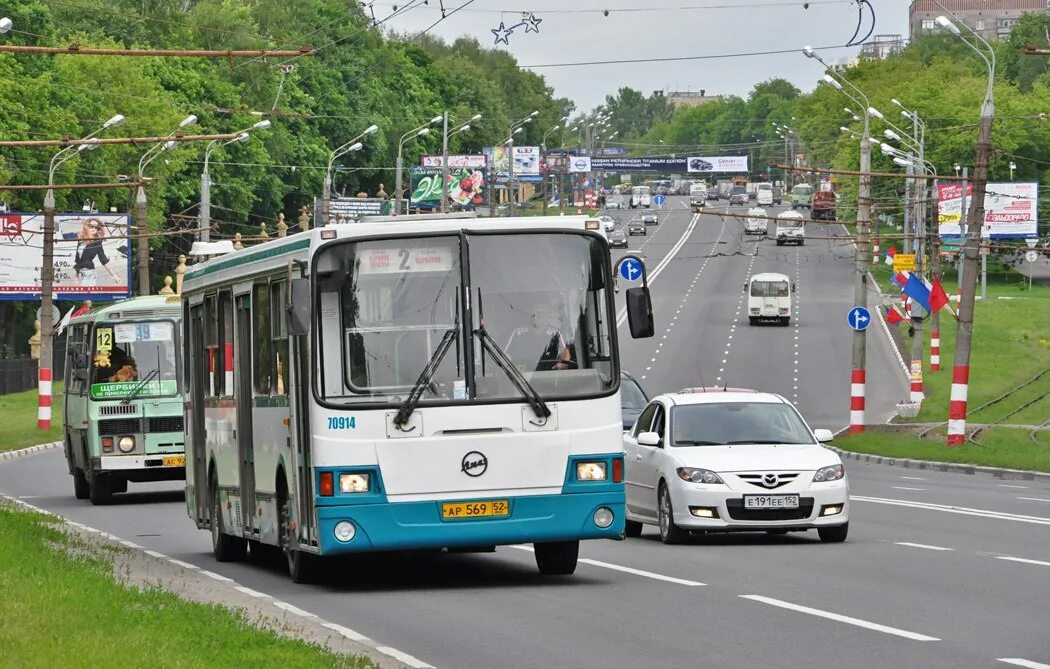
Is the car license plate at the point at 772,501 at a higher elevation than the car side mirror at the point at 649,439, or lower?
lower

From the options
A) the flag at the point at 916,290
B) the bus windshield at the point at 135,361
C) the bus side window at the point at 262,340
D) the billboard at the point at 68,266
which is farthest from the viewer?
the billboard at the point at 68,266

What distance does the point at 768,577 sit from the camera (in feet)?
52.1

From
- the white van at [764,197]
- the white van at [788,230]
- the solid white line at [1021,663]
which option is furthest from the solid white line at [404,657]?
the white van at [764,197]

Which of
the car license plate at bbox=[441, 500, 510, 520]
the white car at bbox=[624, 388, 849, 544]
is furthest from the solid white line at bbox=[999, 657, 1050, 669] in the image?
the white car at bbox=[624, 388, 849, 544]

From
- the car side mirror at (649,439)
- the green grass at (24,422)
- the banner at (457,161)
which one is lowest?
the green grass at (24,422)

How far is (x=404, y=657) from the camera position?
427 inches

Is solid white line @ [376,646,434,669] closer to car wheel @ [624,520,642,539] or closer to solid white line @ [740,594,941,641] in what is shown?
solid white line @ [740,594,941,641]

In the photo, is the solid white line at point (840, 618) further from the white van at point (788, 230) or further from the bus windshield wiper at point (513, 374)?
the white van at point (788, 230)

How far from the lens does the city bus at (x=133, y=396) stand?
1138 inches

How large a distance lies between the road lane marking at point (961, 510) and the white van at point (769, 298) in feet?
204

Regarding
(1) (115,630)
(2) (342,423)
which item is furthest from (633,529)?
(1) (115,630)

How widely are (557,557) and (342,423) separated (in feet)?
7.89

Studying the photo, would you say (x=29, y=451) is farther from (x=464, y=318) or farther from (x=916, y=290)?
(x=464, y=318)

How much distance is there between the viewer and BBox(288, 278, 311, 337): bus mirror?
1463cm
